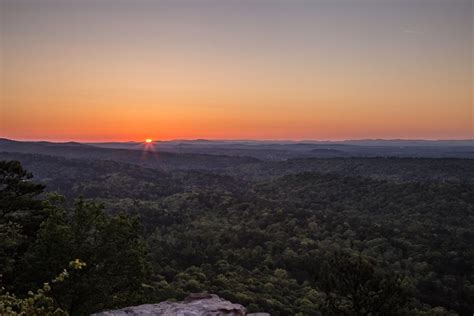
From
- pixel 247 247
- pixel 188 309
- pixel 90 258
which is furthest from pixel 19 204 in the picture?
pixel 247 247

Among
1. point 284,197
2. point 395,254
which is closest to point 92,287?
point 395,254

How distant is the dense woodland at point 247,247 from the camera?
1035 inches

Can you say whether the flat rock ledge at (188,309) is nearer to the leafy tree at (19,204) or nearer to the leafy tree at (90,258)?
the leafy tree at (90,258)

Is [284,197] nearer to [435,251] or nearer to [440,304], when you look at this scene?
[435,251]

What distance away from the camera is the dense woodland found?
86.2 feet

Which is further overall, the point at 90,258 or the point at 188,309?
the point at 90,258

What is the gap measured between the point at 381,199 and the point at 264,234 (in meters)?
63.2

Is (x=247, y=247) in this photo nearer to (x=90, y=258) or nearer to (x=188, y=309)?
(x=90, y=258)

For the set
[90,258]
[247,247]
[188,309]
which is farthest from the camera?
[247,247]

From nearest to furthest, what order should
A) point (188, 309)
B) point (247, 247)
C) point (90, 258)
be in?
1. point (188, 309)
2. point (90, 258)
3. point (247, 247)

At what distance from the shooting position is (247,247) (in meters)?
95.5

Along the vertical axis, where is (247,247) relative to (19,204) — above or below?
below

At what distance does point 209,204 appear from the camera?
5453 inches

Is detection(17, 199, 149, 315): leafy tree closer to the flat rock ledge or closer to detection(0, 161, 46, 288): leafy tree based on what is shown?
detection(0, 161, 46, 288): leafy tree
